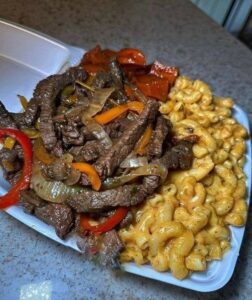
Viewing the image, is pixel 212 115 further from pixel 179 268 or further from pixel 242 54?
pixel 242 54

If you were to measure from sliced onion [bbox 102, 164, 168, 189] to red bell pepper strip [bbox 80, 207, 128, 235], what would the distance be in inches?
2.6

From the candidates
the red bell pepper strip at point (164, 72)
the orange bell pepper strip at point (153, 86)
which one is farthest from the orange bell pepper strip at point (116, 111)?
the red bell pepper strip at point (164, 72)

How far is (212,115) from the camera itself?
1.22 meters

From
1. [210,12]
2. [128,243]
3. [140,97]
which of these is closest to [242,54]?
[210,12]

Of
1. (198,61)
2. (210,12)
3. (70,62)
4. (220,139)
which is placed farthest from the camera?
(210,12)

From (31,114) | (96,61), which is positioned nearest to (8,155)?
(31,114)

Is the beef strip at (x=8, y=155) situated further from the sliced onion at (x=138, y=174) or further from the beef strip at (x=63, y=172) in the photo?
the sliced onion at (x=138, y=174)

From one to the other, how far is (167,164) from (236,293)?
472mm

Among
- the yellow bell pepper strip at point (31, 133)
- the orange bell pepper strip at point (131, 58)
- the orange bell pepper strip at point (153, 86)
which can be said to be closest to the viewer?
the yellow bell pepper strip at point (31, 133)

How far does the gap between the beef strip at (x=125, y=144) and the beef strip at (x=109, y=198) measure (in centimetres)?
5

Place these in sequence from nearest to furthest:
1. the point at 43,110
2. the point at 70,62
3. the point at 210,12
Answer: the point at 43,110 < the point at 70,62 < the point at 210,12

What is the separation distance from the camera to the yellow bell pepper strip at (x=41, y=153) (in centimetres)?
102

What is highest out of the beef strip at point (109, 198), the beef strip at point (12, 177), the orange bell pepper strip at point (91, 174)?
the orange bell pepper strip at point (91, 174)

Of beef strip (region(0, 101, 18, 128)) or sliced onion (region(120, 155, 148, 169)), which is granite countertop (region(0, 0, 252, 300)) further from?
beef strip (region(0, 101, 18, 128))
